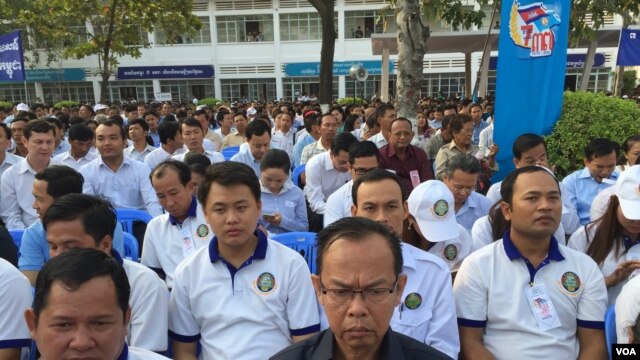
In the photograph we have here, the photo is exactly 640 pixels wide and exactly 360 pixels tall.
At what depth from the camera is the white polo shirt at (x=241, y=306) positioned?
88.4 inches

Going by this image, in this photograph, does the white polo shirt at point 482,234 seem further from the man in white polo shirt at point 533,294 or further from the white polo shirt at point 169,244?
the white polo shirt at point 169,244

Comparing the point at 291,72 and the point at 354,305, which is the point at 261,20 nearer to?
the point at 291,72

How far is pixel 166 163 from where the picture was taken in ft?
10.9

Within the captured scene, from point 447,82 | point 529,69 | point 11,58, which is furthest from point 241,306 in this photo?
point 447,82

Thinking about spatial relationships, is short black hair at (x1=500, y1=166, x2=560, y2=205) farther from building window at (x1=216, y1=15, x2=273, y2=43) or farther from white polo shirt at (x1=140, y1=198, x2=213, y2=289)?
building window at (x1=216, y1=15, x2=273, y2=43)

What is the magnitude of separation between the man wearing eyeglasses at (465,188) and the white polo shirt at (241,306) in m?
1.69

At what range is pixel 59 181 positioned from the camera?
9.43 ft

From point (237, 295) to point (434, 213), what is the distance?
117 cm

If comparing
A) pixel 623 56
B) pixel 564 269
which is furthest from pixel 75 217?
pixel 623 56

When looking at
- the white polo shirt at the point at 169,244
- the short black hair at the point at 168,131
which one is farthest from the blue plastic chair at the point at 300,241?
the short black hair at the point at 168,131

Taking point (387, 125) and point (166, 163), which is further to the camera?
point (387, 125)

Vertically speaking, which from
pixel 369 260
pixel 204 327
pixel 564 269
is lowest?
pixel 204 327

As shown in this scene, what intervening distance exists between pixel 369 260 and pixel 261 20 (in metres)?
34.5

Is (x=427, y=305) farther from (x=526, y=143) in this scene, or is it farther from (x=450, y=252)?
(x=526, y=143)
